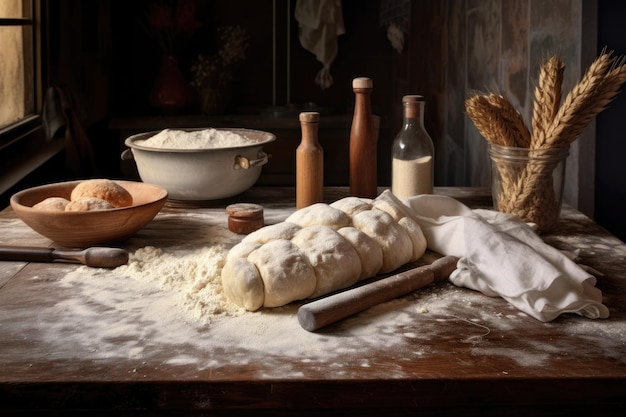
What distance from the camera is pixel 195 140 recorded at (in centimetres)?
158

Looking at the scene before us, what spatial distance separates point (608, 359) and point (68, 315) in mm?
660

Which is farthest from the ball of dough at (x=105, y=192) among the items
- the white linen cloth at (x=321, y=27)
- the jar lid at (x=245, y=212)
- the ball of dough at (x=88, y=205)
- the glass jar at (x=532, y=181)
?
the white linen cloth at (x=321, y=27)

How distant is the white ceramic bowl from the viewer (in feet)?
5.00

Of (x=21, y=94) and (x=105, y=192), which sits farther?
(x=21, y=94)

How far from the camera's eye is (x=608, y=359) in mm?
852

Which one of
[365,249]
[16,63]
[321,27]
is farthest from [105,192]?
[321,27]

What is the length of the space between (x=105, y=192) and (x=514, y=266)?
688 millimetres

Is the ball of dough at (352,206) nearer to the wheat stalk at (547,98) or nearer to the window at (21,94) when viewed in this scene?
the wheat stalk at (547,98)

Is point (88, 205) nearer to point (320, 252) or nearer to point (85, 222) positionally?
point (85, 222)

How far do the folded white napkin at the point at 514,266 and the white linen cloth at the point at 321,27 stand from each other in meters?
2.46

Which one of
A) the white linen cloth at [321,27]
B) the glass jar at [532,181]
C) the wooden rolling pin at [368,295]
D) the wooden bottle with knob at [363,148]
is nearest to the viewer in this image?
the wooden rolling pin at [368,295]

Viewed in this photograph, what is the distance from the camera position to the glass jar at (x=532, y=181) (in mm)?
1343

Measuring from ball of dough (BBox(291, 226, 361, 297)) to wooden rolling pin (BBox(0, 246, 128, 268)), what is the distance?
11.6 inches

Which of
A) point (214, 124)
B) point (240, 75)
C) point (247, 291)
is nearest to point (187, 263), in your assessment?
point (247, 291)
